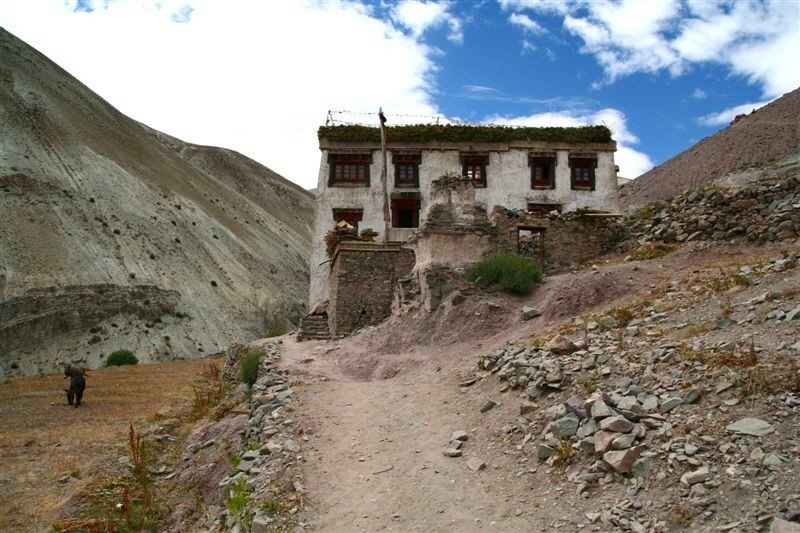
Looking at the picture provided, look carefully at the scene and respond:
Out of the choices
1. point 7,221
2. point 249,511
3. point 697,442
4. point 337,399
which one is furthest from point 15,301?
point 697,442

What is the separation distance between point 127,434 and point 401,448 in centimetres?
1007

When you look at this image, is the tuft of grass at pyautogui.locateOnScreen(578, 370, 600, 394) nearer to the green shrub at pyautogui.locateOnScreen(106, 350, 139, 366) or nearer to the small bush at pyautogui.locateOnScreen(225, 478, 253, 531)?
the small bush at pyautogui.locateOnScreen(225, 478, 253, 531)

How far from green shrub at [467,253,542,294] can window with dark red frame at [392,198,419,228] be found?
16.1 m

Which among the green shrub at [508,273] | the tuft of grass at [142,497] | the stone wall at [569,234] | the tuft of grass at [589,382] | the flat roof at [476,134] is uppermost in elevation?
the flat roof at [476,134]

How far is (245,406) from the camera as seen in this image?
45.0 ft

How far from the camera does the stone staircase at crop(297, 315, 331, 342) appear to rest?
21.7 m

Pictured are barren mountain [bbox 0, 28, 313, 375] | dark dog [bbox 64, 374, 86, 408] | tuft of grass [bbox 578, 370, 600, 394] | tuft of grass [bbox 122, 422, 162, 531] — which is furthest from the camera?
barren mountain [bbox 0, 28, 313, 375]

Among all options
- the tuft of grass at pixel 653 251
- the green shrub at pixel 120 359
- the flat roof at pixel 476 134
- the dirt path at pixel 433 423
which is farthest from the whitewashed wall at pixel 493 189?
the green shrub at pixel 120 359

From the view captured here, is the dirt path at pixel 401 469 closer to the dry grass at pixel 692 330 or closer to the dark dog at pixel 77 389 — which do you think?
the dry grass at pixel 692 330

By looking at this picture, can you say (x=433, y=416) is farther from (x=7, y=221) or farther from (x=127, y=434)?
(x=7, y=221)

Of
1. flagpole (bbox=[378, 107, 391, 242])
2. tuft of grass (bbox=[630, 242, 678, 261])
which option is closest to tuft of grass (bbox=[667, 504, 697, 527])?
tuft of grass (bbox=[630, 242, 678, 261])

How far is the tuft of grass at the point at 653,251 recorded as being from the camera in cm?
1527

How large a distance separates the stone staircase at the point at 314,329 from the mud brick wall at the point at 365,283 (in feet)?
5.81

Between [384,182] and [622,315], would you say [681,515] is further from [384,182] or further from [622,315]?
[384,182]
